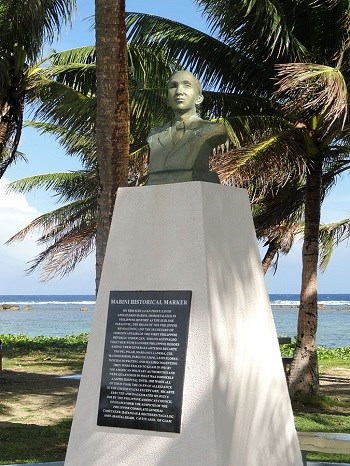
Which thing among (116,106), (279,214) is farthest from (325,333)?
(116,106)

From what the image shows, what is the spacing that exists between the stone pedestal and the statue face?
2.25 ft

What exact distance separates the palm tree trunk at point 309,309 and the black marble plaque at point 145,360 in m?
8.78

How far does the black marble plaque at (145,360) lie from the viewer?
22.1 ft

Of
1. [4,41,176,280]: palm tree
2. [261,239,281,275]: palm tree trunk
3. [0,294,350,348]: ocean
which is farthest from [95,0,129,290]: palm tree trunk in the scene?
[0,294,350,348]: ocean

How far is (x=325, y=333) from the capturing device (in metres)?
54.4

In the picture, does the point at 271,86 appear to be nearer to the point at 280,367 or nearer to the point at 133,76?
the point at 133,76

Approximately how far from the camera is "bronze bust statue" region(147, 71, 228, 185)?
7.18 m

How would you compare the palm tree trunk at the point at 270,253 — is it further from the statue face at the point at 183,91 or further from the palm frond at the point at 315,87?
the statue face at the point at 183,91

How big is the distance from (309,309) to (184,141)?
9015 mm

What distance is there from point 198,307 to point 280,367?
3.56 ft

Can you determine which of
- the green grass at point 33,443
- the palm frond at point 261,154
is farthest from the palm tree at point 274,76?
the green grass at point 33,443

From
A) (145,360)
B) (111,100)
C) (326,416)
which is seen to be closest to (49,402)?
(326,416)

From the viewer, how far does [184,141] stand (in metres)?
7.21

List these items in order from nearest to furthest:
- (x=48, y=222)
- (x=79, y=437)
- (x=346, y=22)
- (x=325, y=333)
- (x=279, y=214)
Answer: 1. (x=79, y=437)
2. (x=346, y=22)
3. (x=279, y=214)
4. (x=48, y=222)
5. (x=325, y=333)
